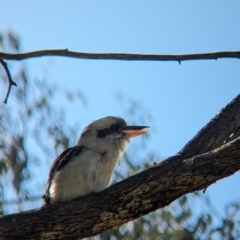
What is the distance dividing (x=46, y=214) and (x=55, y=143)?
4.34m

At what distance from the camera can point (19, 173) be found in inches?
310

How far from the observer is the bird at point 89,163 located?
16.1 feet

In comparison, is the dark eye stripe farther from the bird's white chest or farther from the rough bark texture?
the rough bark texture

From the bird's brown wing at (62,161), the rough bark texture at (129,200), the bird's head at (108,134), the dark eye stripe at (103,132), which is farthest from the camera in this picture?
the dark eye stripe at (103,132)

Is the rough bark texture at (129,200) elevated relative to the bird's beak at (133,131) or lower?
lower

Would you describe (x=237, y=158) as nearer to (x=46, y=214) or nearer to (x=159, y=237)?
(x=46, y=214)

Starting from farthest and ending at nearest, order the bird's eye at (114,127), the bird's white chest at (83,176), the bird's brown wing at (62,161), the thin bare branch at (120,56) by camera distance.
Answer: the bird's eye at (114,127)
the bird's brown wing at (62,161)
the bird's white chest at (83,176)
the thin bare branch at (120,56)

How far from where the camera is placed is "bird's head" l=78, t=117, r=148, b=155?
521 cm

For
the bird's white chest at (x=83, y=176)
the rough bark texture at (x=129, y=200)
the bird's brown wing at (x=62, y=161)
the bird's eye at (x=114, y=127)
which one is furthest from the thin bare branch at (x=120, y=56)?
the bird's eye at (x=114, y=127)

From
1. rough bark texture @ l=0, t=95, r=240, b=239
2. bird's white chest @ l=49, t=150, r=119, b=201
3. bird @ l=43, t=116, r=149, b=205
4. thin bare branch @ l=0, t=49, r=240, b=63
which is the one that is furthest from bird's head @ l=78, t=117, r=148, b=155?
thin bare branch @ l=0, t=49, r=240, b=63

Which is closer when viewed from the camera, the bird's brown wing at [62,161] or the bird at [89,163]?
the bird at [89,163]

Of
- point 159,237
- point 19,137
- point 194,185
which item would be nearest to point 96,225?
point 194,185

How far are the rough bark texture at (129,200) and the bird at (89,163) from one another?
53cm

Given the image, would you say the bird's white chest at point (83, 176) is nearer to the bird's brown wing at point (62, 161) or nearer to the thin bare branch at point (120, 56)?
the bird's brown wing at point (62, 161)
